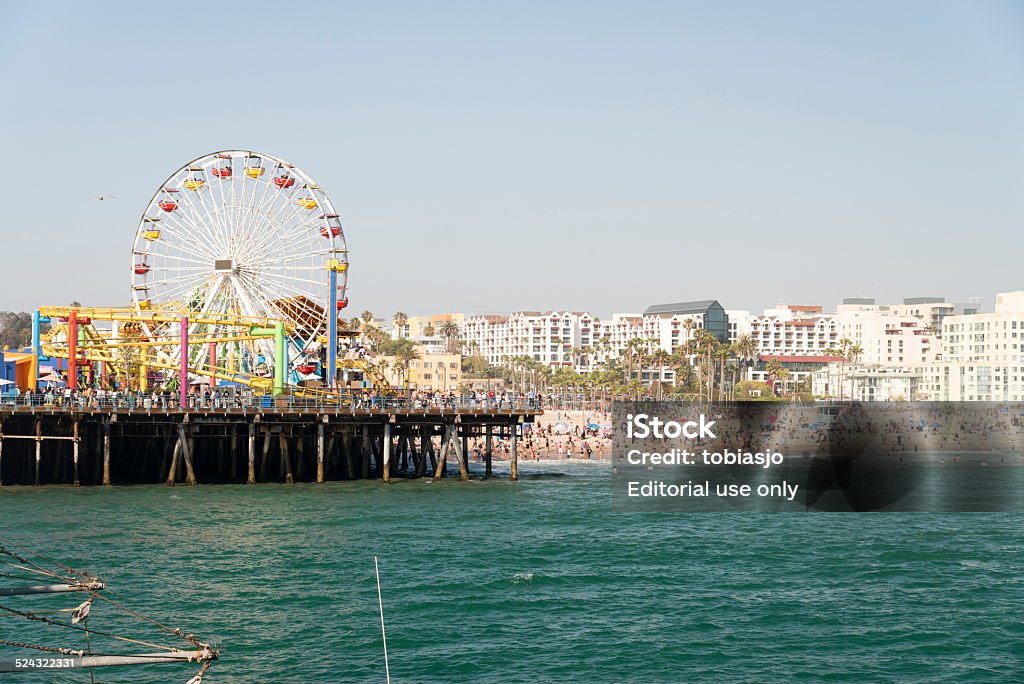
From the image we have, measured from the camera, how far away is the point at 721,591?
125 feet

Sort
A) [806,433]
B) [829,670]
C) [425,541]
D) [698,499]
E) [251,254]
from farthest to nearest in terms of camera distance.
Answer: [806,433]
[251,254]
[698,499]
[425,541]
[829,670]

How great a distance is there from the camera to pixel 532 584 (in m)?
38.3

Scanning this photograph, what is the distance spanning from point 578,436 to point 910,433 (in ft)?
156

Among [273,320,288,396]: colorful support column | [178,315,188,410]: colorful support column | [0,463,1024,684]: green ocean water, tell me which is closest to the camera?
[0,463,1024,684]: green ocean water

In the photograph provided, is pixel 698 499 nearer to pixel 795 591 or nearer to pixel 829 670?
pixel 795 591

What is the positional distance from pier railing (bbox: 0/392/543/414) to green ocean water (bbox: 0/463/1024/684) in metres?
4.12

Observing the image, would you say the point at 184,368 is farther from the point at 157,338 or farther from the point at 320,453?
the point at 157,338

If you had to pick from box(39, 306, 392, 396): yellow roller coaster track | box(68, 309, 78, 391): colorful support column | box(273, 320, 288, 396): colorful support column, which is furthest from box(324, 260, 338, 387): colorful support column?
box(68, 309, 78, 391): colorful support column

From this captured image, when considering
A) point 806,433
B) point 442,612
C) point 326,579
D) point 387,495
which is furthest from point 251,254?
point 806,433

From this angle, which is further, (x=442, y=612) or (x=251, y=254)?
(x=251, y=254)

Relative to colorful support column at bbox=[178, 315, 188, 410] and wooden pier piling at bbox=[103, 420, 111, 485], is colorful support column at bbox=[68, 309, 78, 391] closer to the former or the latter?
colorful support column at bbox=[178, 315, 188, 410]

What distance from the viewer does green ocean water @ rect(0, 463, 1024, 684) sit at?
96.5ft

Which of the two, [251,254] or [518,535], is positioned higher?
[251,254]

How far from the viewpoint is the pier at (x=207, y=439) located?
59.8m
